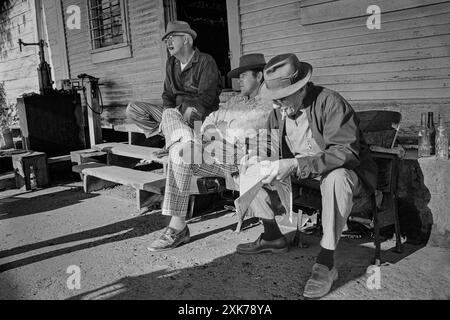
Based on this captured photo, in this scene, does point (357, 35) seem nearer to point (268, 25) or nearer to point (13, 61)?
point (268, 25)

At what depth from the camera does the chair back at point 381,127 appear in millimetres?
3414

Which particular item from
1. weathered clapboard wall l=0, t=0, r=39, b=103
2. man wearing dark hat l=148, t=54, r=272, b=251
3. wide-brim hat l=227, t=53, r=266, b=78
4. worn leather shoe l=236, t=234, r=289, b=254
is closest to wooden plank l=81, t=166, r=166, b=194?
man wearing dark hat l=148, t=54, r=272, b=251

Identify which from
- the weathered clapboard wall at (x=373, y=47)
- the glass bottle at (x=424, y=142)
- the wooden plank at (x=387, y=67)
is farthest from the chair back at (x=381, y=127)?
the wooden plank at (x=387, y=67)

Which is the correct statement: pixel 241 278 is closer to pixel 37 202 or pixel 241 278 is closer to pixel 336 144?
pixel 336 144

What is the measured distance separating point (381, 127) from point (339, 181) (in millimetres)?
1029

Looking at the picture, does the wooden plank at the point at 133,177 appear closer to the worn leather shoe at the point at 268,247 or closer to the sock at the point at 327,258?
the worn leather shoe at the point at 268,247

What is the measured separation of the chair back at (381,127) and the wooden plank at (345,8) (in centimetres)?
110

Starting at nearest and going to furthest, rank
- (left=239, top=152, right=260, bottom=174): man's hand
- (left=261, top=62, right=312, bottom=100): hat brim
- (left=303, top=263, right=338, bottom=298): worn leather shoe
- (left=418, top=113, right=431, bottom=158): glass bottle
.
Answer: (left=303, top=263, right=338, bottom=298): worn leather shoe → (left=261, top=62, right=312, bottom=100): hat brim → (left=239, top=152, right=260, bottom=174): man's hand → (left=418, top=113, right=431, bottom=158): glass bottle

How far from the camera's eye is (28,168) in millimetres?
6457

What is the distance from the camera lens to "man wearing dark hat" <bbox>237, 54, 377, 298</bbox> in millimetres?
2758

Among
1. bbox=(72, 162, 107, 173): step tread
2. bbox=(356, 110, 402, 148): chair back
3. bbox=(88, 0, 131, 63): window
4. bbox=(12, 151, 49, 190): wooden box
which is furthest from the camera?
bbox=(88, 0, 131, 63): window

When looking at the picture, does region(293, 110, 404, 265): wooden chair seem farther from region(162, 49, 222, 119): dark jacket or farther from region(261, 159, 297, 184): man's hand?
region(162, 49, 222, 119): dark jacket

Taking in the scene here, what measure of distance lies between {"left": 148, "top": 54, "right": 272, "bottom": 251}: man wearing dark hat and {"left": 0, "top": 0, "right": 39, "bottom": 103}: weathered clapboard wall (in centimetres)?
820
